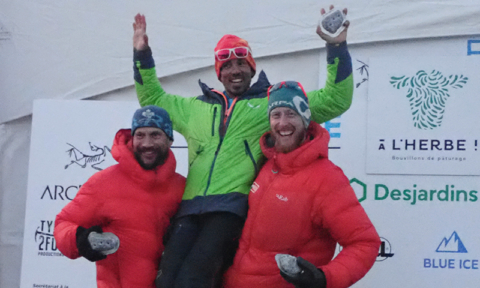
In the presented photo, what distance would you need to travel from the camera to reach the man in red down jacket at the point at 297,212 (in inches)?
94.0

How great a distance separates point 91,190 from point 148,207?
9.5 inches

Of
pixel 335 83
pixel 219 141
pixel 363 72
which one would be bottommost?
pixel 219 141

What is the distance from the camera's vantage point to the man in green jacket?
2.49m

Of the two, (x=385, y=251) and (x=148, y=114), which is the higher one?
(x=148, y=114)

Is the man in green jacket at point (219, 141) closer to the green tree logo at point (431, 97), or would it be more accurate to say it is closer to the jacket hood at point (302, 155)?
the jacket hood at point (302, 155)

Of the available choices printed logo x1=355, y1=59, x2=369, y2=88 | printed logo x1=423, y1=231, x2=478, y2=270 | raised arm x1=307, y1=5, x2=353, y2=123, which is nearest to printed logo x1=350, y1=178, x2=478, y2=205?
printed logo x1=423, y1=231, x2=478, y2=270

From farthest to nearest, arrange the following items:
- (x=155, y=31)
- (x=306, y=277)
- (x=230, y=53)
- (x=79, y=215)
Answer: (x=155, y=31)
(x=230, y=53)
(x=79, y=215)
(x=306, y=277)

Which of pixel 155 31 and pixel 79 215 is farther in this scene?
pixel 155 31

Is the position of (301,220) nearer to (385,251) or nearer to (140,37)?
(140,37)

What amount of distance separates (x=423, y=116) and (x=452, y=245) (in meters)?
0.80

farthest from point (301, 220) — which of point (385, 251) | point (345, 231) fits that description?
point (385, 251)

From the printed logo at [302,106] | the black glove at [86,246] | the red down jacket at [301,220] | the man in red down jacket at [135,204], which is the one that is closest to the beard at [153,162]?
the man in red down jacket at [135,204]

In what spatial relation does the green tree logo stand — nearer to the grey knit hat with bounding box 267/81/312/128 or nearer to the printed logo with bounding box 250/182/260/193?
the grey knit hat with bounding box 267/81/312/128

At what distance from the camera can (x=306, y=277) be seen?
2.22m
